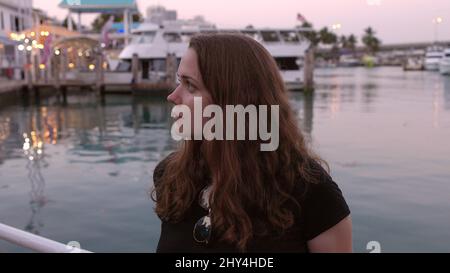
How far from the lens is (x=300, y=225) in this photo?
1.77 m

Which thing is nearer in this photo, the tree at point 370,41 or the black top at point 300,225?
the black top at point 300,225

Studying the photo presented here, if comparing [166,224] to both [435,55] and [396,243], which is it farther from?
[435,55]

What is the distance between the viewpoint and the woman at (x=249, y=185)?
1748 millimetres

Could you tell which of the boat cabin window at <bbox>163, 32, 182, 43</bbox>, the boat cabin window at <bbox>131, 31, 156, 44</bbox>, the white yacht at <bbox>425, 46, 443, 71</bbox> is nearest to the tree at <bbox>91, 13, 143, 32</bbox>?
the boat cabin window at <bbox>131, 31, 156, 44</bbox>

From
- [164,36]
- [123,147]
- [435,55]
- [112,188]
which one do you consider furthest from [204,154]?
[435,55]

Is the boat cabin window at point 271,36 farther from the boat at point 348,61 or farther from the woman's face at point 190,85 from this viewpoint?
the boat at point 348,61

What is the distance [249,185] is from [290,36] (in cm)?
4152

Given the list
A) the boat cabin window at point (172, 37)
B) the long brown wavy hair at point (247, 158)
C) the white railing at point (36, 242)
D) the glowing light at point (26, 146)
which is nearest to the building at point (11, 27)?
the boat cabin window at point (172, 37)

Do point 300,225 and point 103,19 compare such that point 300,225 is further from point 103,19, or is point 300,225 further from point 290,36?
point 103,19

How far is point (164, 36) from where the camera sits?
4112 centimetres

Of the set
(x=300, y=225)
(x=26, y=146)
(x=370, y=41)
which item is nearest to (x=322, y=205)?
(x=300, y=225)

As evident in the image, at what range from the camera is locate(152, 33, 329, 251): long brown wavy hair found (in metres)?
1.77

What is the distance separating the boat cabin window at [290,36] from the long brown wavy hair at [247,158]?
4091cm
